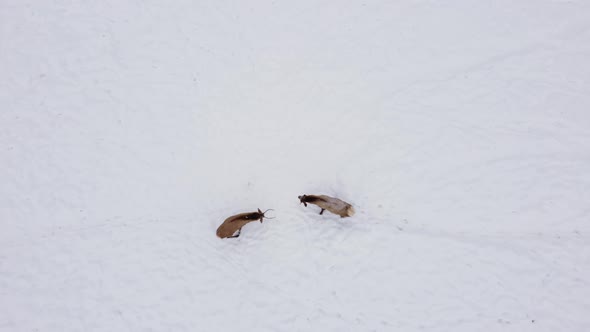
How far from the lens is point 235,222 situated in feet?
24.5

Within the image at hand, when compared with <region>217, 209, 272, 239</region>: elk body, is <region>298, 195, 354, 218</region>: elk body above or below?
above

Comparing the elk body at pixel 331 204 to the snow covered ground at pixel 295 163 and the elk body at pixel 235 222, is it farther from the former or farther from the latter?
the elk body at pixel 235 222

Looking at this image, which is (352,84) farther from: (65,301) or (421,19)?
(65,301)

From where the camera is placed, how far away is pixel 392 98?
9312 millimetres

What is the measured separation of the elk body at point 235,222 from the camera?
24.4 feet

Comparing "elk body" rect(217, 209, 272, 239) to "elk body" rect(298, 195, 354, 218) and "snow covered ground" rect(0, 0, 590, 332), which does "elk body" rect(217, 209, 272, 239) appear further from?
"elk body" rect(298, 195, 354, 218)

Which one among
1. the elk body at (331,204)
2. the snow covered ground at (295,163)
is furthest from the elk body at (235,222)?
the elk body at (331,204)

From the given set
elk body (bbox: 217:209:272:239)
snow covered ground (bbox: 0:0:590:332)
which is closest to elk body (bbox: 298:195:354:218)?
snow covered ground (bbox: 0:0:590:332)

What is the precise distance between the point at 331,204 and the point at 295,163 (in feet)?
4.92

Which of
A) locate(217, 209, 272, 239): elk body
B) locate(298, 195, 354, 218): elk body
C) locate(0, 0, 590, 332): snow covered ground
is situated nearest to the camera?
locate(0, 0, 590, 332): snow covered ground

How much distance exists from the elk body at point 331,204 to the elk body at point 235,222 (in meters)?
1.07

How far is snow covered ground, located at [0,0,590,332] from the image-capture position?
23.7 ft

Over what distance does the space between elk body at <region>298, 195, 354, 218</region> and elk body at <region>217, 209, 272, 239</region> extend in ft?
3.53

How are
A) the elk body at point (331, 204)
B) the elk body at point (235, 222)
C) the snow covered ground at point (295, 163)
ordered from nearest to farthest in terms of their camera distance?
the snow covered ground at point (295, 163)
the elk body at point (235, 222)
the elk body at point (331, 204)
